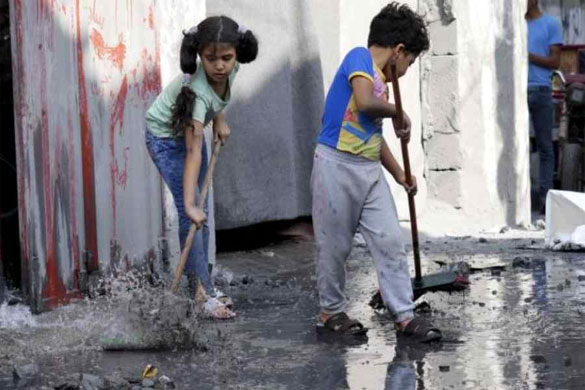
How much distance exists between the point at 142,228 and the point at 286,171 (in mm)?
2118

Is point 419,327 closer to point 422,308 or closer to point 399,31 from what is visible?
point 422,308

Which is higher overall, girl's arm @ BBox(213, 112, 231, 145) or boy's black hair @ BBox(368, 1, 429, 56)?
boy's black hair @ BBox(368, 1, 429, 56)

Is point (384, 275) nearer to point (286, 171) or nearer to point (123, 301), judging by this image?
point (123, 301)

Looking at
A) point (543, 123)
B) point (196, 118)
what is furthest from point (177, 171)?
point (543, 123)

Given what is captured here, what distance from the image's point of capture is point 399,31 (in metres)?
6.58

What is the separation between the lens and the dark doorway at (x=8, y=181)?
23.0 feet

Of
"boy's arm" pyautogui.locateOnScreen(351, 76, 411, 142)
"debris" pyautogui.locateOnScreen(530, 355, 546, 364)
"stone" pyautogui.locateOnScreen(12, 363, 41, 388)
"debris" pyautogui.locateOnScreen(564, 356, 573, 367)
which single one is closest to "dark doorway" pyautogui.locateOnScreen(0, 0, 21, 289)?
"stone" pyautogui.locateOnScreen(12, 363, 41, 388)

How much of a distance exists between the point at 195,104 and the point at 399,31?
106 cm

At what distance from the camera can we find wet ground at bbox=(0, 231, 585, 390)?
5512 mm

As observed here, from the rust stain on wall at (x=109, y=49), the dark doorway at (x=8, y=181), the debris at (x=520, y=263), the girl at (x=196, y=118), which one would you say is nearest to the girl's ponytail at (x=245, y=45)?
the girl at (x=196, y=118)

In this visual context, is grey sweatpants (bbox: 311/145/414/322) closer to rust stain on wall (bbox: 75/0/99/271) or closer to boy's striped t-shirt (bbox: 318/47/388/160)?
boy's striped t-shirt (bbox: 318/47/388/160)

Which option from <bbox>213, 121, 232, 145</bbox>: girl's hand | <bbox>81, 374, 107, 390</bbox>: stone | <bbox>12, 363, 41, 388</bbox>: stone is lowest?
<bbox>12, 363, 41, 388</bbox>: stone

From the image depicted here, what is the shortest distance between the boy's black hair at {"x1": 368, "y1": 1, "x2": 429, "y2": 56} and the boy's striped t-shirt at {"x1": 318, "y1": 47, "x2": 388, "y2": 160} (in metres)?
0.14

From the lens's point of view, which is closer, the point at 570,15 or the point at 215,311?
the point at 215,311
